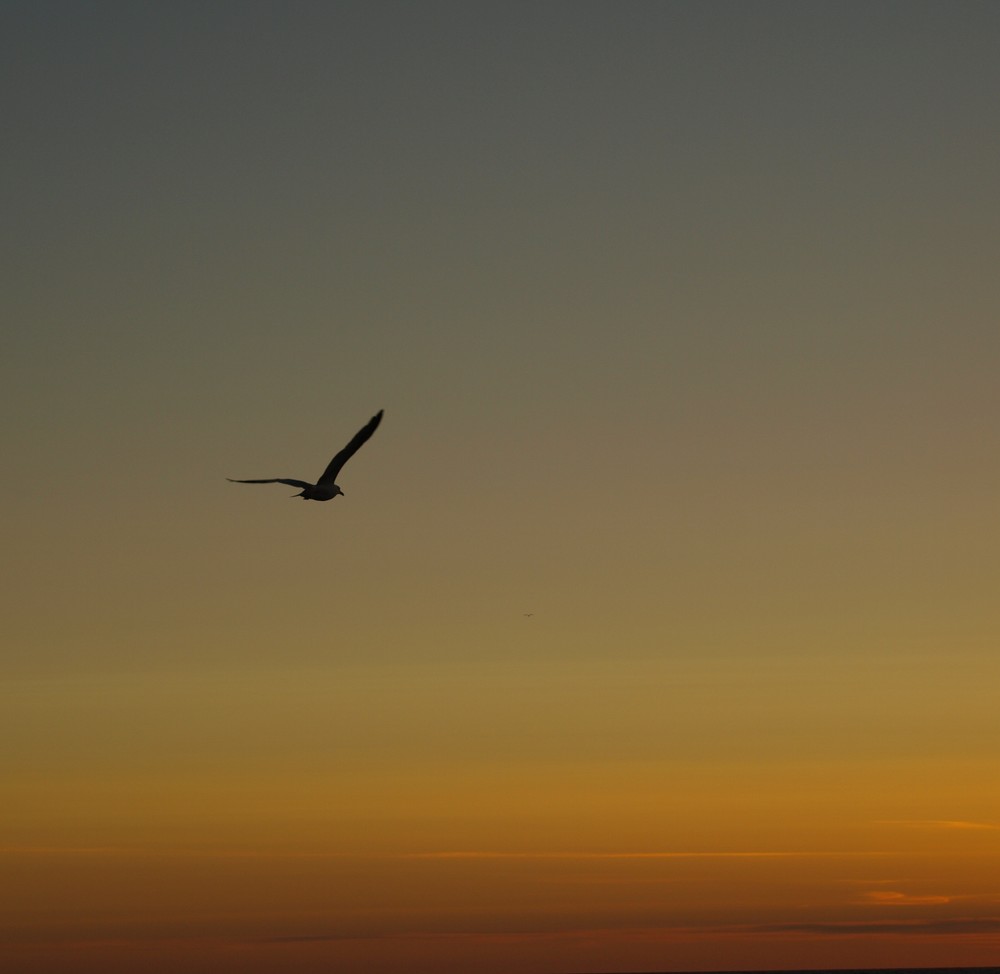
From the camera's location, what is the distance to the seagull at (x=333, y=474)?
32.2 meters

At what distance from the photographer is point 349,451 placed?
3306 cm

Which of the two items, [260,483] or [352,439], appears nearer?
[260,483]

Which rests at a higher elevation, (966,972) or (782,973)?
(782,973)

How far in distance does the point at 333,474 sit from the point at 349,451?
146 cm

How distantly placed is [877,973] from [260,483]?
128 meters

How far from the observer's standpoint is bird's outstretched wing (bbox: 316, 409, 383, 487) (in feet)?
106

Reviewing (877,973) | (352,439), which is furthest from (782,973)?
(352,439)

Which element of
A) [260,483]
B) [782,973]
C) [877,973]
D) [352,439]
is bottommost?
[877,973]

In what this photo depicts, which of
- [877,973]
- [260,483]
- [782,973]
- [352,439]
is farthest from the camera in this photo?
[877,973]

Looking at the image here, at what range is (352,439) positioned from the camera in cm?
3250

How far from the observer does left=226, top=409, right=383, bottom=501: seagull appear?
106 ft

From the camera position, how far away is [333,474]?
33.1 meters

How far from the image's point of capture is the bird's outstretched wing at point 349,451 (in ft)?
106

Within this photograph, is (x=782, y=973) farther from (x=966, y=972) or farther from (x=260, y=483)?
(x=966, y=972)
